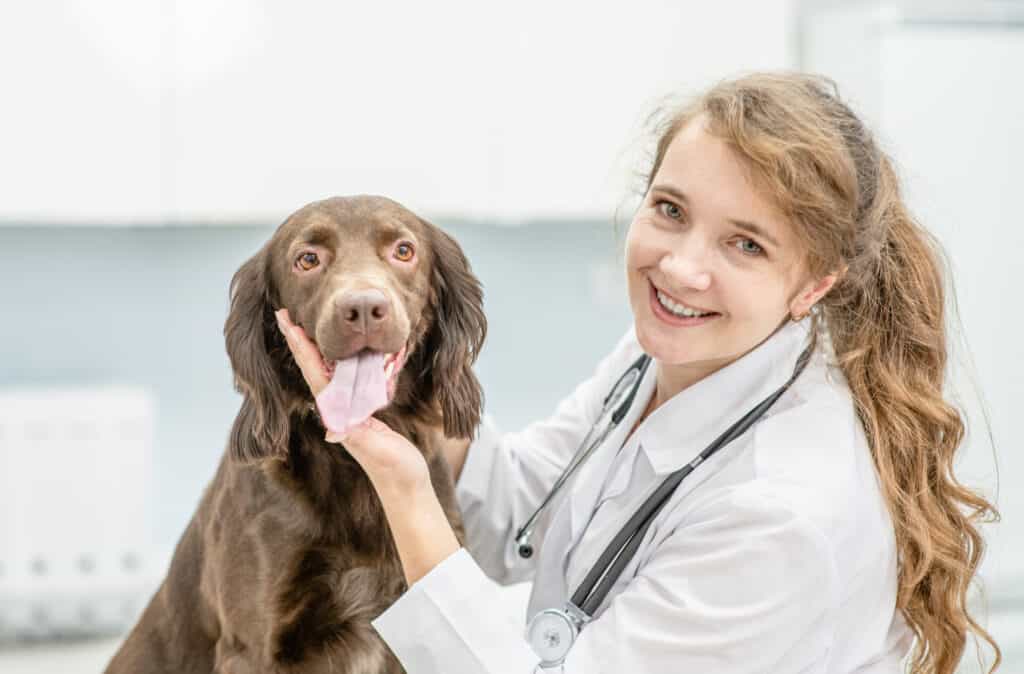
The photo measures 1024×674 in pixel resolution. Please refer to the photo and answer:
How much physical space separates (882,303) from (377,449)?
0.67m

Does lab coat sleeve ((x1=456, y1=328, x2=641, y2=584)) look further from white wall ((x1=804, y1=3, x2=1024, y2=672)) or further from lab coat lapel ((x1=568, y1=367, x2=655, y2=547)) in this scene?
white wall ((x1=804, y1=3, x2=1024, y2=672))

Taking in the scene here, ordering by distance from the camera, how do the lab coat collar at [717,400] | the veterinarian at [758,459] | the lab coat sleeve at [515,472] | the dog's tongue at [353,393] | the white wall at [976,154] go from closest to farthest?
the dog's tongue at [353,393] → the veterinarian at [758,459] → the lab coat collar at [717,400] → the lab coat sleeve at [515,472] → the white wall at [976,154]

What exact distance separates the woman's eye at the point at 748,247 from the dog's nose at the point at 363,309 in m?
0.45

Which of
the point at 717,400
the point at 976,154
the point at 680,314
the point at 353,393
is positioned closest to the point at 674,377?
the point at 717,400

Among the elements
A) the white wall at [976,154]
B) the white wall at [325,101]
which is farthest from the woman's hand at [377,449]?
the white wall at [976,154]

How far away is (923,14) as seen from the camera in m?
2.98

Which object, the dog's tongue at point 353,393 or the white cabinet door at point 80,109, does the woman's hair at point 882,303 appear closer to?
the dog's tongue at point 353,393

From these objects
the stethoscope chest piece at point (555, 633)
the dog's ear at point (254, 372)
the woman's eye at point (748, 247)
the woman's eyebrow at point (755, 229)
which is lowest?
the stethoscope chest piece at point (555, 633)

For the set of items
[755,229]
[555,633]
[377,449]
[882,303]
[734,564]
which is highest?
[755,229]

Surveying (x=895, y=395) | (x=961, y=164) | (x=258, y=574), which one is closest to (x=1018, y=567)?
(x=961, y=164)

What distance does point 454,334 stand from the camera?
4.79 feet

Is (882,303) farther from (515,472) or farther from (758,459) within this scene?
(515,472)

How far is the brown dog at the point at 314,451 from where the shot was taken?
1.34 meters

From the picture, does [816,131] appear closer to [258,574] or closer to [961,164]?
[258,574]
